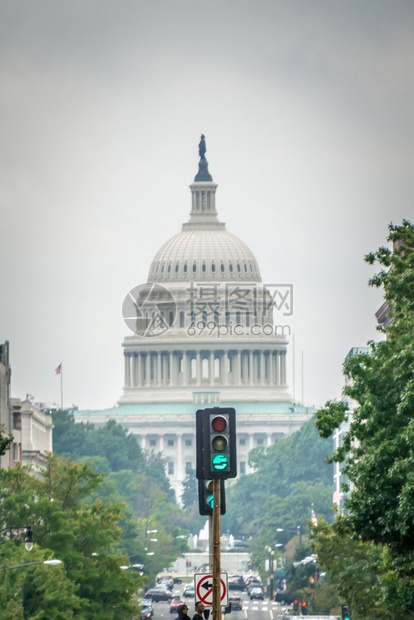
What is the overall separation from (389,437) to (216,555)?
22164mm

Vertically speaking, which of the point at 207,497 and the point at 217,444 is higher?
the point at 217,444

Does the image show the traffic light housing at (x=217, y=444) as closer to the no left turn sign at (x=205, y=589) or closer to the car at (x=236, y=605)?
the no left turn sign at (x=205, y=589)

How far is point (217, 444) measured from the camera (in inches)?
1651

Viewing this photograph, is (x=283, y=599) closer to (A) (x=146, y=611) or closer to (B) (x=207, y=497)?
(A) (x=146, y=611)

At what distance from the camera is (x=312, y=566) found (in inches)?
5295

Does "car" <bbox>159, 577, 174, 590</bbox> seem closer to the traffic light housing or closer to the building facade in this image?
the building facade

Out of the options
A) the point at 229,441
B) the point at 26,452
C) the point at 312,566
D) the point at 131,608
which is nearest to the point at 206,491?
the point at 229,441

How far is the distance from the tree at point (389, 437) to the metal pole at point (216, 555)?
1701 centimetres

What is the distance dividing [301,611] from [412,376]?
208ft

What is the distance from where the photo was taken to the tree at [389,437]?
62.0 meters

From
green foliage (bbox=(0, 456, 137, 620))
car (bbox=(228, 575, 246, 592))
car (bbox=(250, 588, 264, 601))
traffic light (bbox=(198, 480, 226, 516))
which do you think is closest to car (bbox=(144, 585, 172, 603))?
car (bbox=(250, 588, 264, 601))

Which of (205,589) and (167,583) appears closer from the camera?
(205,589)

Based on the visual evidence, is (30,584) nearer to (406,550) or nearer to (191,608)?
(406,550)

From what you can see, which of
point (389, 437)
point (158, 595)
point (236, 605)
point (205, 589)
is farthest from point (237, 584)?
point (205, 589)
